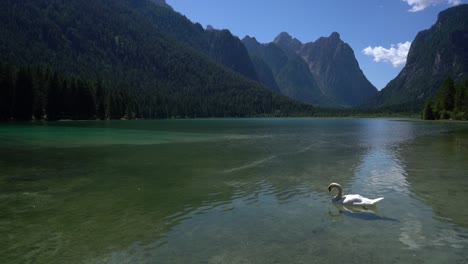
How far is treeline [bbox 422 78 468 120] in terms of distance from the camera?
13700 centimetres

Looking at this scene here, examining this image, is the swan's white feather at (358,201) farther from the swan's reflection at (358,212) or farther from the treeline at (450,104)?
the treeline at (450,104)

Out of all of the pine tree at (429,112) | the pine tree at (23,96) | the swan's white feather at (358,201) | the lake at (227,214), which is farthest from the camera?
the pine tree at (429,112)

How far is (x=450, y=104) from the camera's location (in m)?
151

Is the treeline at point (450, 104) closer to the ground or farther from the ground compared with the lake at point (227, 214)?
farther from the ground

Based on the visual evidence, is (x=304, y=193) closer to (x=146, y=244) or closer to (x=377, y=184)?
(x=377, y=184)

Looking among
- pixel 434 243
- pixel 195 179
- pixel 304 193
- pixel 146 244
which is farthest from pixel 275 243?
pixel 195 179

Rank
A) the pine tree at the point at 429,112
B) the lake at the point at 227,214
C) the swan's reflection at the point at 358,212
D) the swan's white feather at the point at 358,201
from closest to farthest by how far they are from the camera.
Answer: the lake at the point at 227,214, the swan's reflection at the point at 358,212, the swan's white feather at the point at 358,201, the pine tree at the point at 429,112

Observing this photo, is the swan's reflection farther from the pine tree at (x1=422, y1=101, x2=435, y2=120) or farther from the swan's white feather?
the pine tree at (x1=422, y1=101, x2=435, y2=120)

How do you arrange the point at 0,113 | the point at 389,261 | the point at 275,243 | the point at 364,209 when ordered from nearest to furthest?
the point at 389,261 < the point at 275,243 < the point at 364,209 < the point at 0,113

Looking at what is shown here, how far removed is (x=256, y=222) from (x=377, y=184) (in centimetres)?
1207

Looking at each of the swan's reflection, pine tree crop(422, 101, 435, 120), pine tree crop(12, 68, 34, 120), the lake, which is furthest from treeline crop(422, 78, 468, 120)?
pine tree crop(12, 68, 34, 120)

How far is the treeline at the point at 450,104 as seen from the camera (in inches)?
5394

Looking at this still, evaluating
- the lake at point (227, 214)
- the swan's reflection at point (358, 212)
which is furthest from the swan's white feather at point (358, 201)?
the lake at point (227, 214)

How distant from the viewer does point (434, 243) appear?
42.1 ft
